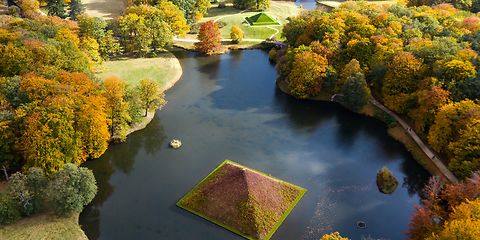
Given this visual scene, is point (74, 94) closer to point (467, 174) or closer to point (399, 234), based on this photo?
point (399, 234)

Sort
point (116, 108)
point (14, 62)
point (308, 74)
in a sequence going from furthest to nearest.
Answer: point (308, 74)
point (14, 62)
point (116, 108)

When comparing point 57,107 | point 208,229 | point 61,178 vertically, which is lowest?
point 208,229

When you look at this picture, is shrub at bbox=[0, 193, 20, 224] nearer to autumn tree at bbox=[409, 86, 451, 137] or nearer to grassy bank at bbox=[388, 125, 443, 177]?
grassy bank at bbox=[388, 125, 443, 177]

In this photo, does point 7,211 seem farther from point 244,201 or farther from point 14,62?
point 14,62

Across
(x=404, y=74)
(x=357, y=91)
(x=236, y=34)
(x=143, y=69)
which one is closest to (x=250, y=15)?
(x=236, y=34)

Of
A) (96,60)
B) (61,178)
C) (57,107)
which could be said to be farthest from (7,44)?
(61,178)
